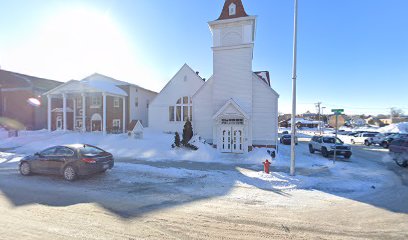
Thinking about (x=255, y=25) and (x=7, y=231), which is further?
(x=255, y=25)

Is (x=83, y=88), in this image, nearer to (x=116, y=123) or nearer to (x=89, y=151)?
(x=116, y=123)

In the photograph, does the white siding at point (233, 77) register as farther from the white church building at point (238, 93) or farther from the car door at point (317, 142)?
the car door at point (317, 142)

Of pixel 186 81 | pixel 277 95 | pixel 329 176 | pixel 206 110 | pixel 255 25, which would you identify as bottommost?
pixel 329 176

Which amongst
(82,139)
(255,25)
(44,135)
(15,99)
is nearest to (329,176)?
(255,25)

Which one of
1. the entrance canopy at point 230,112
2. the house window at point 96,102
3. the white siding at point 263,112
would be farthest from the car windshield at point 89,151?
the house window at point 96,102

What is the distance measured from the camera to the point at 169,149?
57.7 ft

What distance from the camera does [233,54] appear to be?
17656 millimetres

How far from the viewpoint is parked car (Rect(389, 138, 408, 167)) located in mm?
13164

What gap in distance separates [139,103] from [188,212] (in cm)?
2735

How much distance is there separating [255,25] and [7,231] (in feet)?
61.1

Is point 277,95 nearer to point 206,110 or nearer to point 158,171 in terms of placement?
point 206,110

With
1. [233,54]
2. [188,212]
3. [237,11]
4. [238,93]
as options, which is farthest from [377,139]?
[188,212]

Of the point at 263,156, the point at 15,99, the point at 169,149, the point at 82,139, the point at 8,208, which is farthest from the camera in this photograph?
the point at 15,99

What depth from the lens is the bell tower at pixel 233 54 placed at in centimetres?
1738
